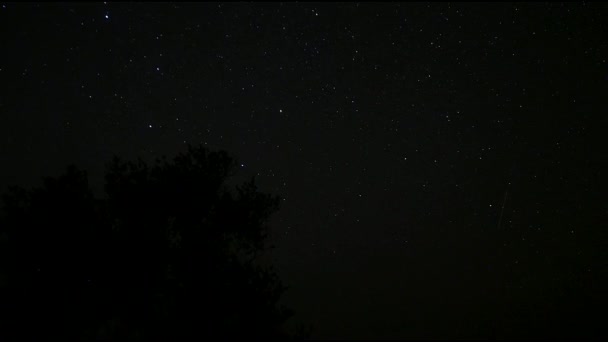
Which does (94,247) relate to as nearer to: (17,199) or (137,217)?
(137,217)

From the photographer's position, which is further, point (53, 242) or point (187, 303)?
point (187, 303)

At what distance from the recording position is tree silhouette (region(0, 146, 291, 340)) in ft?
23.6

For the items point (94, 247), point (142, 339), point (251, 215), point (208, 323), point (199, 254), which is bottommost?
point (142, 339)

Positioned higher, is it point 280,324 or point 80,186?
point 80,186

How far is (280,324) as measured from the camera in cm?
851

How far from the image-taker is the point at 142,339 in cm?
762

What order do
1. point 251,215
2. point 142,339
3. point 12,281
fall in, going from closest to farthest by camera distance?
point 12,281
point 142,339
point 251,215

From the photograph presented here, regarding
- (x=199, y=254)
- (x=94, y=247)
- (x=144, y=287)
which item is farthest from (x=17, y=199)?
(x=199, y=254)

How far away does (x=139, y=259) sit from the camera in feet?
25.5

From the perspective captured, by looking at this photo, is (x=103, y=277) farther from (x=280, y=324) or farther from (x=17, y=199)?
(x=280, y=324)

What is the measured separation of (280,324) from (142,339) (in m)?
2.46

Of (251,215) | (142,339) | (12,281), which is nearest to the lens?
(12,281)

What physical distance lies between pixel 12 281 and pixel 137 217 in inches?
82.7

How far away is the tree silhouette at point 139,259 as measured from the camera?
719 cm
